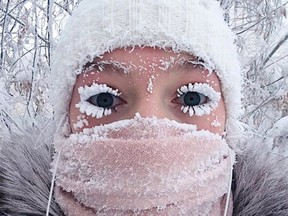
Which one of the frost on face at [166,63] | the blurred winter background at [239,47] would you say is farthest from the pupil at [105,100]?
the blurred winter background at [239,47]

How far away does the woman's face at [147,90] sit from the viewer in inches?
42.2

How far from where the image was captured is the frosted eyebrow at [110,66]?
108cm

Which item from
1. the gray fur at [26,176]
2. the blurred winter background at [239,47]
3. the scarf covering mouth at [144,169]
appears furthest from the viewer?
the blurred winter background at [239,47]

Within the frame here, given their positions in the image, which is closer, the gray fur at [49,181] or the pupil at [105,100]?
the pupil at [105,100]

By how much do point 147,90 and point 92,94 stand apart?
0.12m

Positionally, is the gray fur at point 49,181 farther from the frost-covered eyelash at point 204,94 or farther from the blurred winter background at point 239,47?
the blurred winter background at point 239,47

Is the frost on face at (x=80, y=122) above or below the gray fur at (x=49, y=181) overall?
above

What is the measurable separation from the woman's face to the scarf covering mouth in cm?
2

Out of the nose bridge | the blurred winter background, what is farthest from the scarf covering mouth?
the blurred winter background

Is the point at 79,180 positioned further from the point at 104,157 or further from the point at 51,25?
the point at 51,25

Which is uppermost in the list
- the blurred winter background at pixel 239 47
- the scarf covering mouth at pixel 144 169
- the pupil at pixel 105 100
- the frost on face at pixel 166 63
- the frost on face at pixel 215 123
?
the blurred winter background at pixel 239 47

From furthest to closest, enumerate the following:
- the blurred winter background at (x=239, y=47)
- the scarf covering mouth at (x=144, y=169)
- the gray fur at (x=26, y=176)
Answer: the blurred winter background at (x=239, y=47), the gray fur at (x=26, y=176), the scarf covering mouth at (x=144, y=169)

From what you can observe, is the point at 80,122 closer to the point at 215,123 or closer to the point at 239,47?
the point at 215,123

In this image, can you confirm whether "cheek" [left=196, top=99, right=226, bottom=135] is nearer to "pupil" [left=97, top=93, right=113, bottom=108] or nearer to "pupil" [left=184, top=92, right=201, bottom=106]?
"pupil" [left=184, top=92, right=201, bottom=106]
